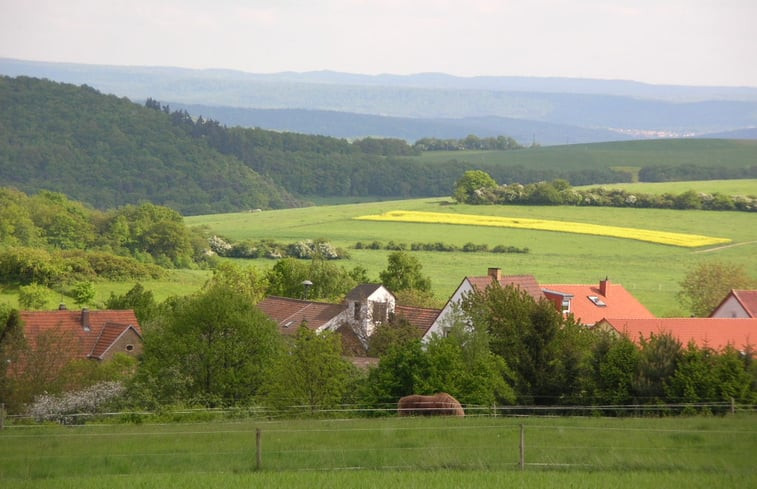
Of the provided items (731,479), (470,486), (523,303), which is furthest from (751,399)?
(470,486)

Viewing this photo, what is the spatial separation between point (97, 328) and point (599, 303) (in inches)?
865

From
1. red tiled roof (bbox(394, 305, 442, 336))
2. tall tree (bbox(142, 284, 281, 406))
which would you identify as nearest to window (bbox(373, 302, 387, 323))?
red tiled roof (bbox(394, 305, 442, 336))

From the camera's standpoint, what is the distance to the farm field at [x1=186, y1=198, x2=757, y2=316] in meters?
81.8

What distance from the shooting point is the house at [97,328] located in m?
49.0

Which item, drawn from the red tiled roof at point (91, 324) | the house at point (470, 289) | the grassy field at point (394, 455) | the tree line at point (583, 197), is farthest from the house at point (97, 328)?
the tree line at point (583, 197)

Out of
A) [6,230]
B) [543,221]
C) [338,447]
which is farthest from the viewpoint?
[543,221]

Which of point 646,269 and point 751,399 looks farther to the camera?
point 646,269

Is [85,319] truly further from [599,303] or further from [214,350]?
[599,303]

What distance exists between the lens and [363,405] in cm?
3145

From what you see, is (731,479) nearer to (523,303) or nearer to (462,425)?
(462,425)

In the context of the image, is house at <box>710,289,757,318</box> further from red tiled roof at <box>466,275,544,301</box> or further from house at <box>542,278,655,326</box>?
red tiled roof at <box>466,275,544,301</box>

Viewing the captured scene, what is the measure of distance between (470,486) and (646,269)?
70432 mm

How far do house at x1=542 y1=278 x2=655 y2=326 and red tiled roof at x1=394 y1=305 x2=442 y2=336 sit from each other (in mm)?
5285

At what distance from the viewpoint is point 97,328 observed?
51.4 m
